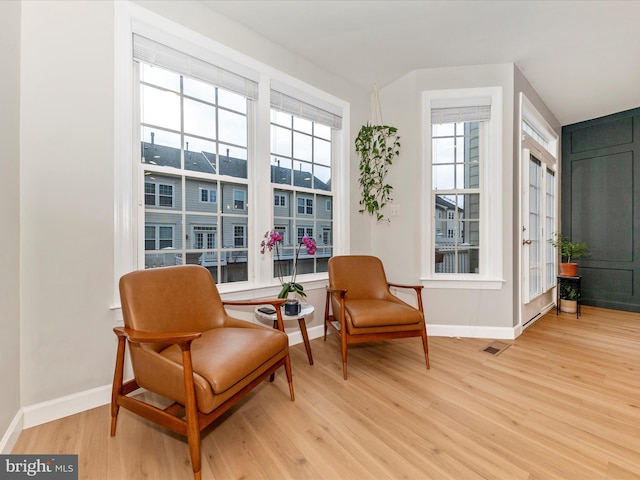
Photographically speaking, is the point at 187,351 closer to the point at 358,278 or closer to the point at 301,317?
the point at 301,317

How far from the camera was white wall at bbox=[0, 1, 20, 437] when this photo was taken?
1.36 meters

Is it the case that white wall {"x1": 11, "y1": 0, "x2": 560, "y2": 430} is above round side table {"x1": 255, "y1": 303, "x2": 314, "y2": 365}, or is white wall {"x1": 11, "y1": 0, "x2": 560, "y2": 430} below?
above

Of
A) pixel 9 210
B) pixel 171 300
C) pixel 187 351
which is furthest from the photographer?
pixel 171 300

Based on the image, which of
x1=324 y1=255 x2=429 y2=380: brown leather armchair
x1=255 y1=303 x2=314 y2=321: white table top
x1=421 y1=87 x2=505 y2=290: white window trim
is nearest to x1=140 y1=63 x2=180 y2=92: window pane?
x1=255 y1=303 x2=314 y2=321: white table top

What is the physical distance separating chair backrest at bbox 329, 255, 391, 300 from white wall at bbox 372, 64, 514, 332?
18.8 inches

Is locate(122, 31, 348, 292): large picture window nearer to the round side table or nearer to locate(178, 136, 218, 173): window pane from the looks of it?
locate(178, 136, 218, 173): window pane

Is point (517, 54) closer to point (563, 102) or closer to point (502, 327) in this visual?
point (563, 102)

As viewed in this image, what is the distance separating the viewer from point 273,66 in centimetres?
258

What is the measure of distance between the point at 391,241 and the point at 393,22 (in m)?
2.00

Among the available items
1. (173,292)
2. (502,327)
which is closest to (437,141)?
(502,327)

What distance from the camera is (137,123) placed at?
6.35 feet

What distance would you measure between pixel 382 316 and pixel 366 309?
0.13 meters

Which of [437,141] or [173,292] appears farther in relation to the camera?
[437,141]

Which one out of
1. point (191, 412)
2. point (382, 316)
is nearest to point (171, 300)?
point (191, 412)
